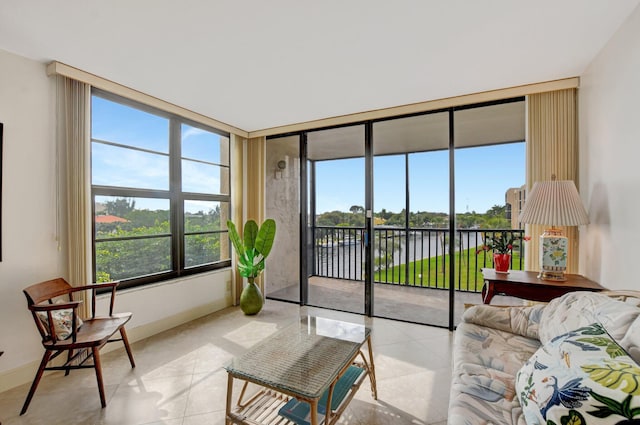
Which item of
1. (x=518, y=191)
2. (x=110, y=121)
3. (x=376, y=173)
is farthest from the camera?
(x=376, y=173)

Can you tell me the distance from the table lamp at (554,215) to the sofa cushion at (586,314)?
0.67 metres

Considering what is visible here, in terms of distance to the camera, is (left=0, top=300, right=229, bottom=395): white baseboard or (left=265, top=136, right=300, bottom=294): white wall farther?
(left=265, top=136, right=300, bottom=294): white wall

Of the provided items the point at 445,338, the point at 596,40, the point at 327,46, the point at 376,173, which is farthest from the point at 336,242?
the point at 596,40

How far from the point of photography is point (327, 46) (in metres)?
2.02

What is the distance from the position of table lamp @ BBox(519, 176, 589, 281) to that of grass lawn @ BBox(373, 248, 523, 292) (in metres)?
1.81

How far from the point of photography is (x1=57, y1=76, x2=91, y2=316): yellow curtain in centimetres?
236

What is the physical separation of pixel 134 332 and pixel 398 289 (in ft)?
11.6

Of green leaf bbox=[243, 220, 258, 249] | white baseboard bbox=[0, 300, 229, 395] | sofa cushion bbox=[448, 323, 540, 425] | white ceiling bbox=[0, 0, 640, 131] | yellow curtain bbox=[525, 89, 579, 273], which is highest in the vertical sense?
white ceiling bbox=[0, 0, 640, 131]

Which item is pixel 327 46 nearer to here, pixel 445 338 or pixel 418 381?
pixel 418 381

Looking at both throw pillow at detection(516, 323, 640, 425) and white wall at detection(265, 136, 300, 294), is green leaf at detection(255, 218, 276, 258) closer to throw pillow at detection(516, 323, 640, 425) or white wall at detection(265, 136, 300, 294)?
white wall at detection(265, 136, 300, 294)

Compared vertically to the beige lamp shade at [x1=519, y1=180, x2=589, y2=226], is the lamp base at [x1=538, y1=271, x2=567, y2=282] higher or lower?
lower

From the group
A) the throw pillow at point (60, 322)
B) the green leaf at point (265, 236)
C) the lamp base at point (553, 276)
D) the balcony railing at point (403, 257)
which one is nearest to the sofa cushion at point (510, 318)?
the lamp base at point (553, 276)

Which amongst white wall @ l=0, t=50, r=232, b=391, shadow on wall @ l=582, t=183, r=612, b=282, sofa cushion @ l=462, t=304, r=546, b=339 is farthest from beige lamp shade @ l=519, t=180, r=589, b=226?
white wall @ l=0, t=50, r=232, b=391

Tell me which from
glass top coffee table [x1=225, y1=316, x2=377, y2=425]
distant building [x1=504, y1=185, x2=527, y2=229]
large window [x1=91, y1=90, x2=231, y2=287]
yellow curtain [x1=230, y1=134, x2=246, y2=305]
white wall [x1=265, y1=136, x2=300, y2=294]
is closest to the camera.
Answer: glass top coffee table [x1=225, y1=316, x2=377, y2=425]
